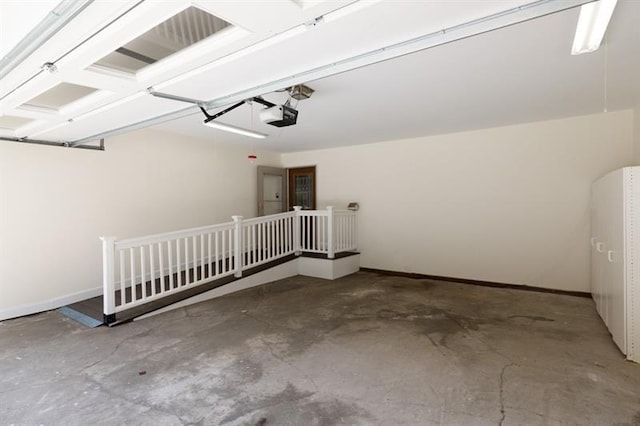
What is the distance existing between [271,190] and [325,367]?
547cm

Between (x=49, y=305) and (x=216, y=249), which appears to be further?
(x=216, y=249)

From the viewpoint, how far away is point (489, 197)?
5305 mm

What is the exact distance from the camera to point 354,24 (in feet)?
5.60

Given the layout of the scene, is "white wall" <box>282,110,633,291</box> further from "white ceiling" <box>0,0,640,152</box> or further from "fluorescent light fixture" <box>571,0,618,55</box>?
"fluorescent light fixture" <box>571,0,618,55</box>

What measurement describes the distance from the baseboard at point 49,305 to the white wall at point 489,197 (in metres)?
4.84

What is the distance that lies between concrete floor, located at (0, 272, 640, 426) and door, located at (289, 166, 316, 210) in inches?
143

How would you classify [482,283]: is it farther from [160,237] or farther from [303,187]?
[160,237]

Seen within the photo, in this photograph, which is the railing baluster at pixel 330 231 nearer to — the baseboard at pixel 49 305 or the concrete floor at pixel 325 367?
the concrete floor at pixel 325 367

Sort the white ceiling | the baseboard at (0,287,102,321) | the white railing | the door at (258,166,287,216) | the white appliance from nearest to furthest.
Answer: the white ceiling
the white appliance
the baseboard at (0,287,102,321)
the white railing
the door at (258,166,287,216)

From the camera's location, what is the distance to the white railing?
4.03 meters

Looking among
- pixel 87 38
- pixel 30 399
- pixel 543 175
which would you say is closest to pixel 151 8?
pixel 87 38

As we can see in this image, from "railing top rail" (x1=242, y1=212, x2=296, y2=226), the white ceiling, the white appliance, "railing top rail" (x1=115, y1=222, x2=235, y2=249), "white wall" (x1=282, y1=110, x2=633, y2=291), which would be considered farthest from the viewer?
"railing top rail" (x1=242, y1=212, x2=296, y2=226)

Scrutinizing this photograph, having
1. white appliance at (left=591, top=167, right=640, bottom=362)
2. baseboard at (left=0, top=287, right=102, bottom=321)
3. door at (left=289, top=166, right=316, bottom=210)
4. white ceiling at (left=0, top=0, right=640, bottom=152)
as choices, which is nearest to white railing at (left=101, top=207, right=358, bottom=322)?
baseboard at (left=0, top=287, right=102, bottom=321)

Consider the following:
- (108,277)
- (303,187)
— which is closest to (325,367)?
(108,277)
